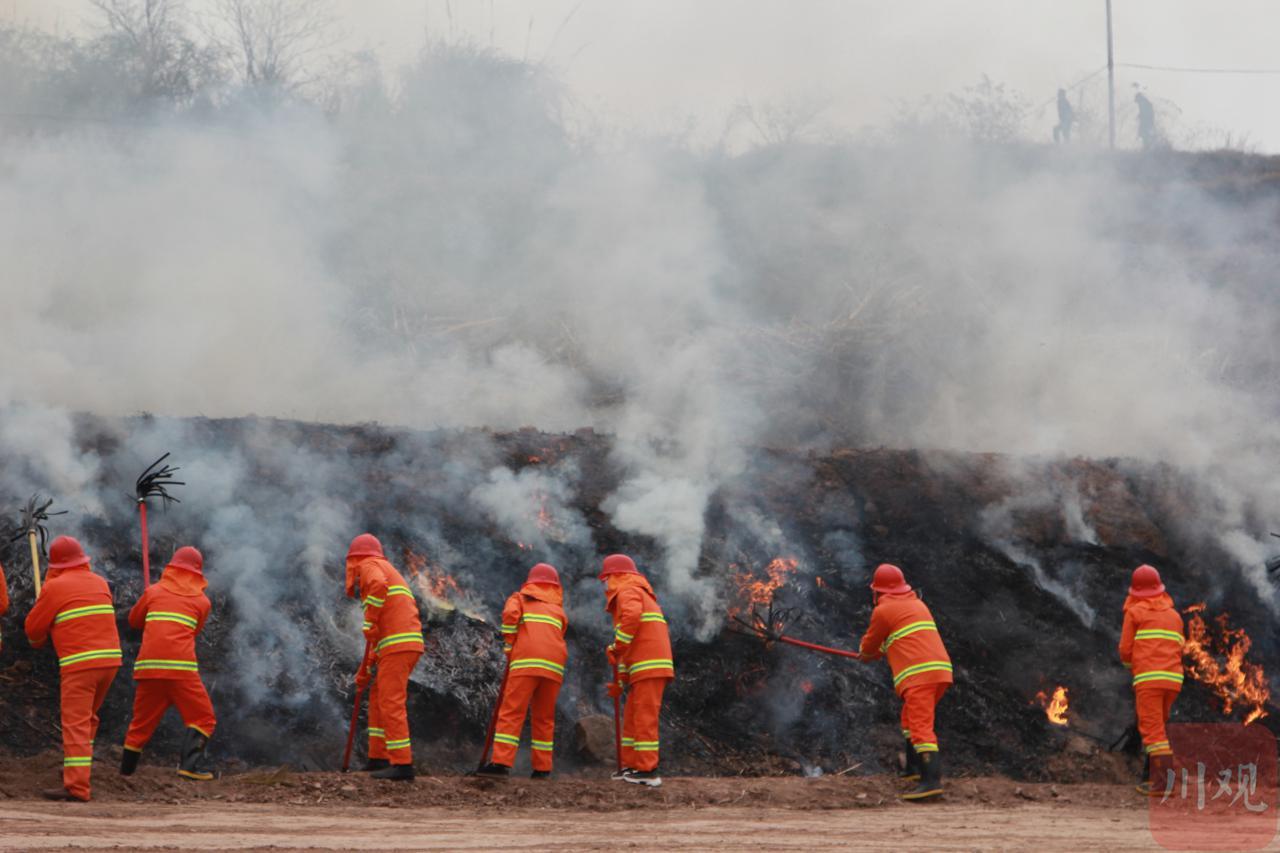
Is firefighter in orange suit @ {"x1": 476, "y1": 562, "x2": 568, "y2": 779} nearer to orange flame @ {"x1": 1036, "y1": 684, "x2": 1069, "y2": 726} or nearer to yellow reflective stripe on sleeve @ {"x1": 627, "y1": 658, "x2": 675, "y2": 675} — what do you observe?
yellow reflective stripe on sleeve @ {"x1": 627, "y1": 658, "x2": 675, "y2": 675}

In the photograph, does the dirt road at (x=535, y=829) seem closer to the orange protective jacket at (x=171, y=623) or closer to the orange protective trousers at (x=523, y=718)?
the orange protective trousers at (x=523, y=718)

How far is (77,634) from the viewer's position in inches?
357

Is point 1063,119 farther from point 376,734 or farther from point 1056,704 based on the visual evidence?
point 376,734

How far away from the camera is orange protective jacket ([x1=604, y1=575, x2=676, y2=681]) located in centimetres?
1015

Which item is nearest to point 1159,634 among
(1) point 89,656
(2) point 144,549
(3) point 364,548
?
(3) point 364,548

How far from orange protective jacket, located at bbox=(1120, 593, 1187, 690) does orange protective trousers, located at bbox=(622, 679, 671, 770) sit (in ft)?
12.3

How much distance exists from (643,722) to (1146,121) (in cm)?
2046

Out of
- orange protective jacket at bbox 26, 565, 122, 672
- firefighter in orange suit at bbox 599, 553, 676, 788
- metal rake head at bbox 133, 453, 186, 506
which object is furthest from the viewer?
metal rake head at bbox 133, 453, 186, 506

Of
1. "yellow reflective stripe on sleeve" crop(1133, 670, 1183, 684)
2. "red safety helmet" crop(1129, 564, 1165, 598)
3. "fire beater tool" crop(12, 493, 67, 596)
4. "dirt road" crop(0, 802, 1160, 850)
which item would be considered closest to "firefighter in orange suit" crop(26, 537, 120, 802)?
"dirt road" crop(0, 802, 1160, 850)

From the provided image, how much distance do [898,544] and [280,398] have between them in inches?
307

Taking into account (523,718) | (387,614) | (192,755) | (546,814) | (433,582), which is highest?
(433,582)

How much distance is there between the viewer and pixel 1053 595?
13.6 metres

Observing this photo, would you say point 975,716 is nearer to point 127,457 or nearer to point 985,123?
point 127,457

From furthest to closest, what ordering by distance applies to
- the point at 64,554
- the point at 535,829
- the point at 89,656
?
the point at 64,554 < the point at 89,656 < the point at 535,829
